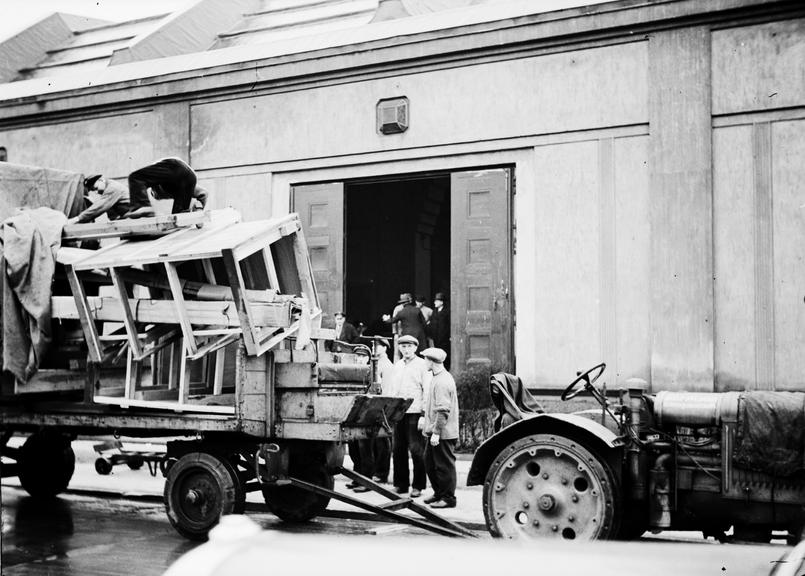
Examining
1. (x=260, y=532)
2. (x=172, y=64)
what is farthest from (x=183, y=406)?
(x=172, y=64)

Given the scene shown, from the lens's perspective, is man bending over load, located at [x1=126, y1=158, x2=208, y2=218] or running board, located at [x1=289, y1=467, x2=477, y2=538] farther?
man bending over load, located at [x1=126, y1=158, x2=208, y2=218]

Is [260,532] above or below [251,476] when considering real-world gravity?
above

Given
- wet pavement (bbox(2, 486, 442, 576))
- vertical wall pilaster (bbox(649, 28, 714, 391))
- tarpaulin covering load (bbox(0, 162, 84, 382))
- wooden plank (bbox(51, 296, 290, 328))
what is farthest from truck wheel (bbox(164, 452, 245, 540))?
vertical wall pilaster (bbox(649, 28, 714, 391))

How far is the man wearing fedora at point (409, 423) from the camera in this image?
38.1 ft

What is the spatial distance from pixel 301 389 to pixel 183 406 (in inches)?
45.8

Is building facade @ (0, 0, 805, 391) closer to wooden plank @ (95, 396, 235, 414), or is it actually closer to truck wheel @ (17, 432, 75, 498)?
truck wheel @ (17, 432, 75, 498)

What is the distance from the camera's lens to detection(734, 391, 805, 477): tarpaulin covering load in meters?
6.60

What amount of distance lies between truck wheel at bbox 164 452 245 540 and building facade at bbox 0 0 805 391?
6609 mm

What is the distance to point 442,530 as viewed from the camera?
796 centimetres

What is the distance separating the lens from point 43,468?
1120 centimetres

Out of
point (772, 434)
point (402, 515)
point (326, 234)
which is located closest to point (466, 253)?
point (326, 234)

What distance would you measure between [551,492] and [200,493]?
3.29 m

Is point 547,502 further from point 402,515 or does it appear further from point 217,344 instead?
point 217,344

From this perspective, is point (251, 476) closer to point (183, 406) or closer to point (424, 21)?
point (183, 406)
